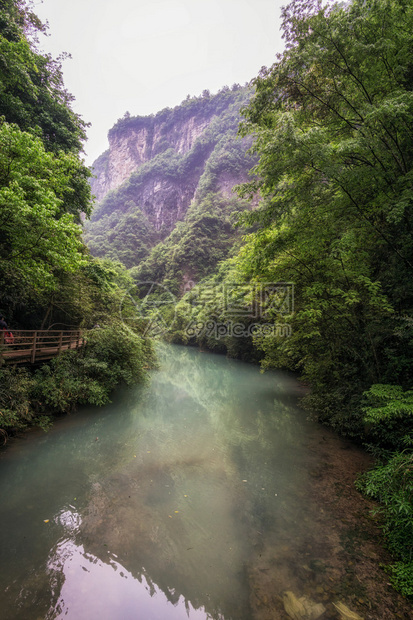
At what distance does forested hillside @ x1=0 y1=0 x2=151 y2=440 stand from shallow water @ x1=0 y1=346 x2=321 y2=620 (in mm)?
1314

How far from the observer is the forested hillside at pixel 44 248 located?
5762mm

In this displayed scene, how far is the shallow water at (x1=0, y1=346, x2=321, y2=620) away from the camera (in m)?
3.24

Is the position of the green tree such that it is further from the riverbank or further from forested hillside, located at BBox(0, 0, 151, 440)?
forested hillside, located at BBox(0, 0, 151, 440)

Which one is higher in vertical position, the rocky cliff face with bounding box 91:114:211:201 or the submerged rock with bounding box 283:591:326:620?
the rocky cliff face with bounding box 91:114:211:201

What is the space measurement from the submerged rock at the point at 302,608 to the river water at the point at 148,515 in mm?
177

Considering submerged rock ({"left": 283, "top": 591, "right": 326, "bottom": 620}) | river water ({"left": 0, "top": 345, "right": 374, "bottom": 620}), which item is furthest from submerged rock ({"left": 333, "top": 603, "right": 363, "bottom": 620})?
river water ({"left": 0, "top": 345, "right": 374, "bottom": 620})

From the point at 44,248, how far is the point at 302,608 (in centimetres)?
766

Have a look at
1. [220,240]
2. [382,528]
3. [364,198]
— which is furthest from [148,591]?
[220,240]

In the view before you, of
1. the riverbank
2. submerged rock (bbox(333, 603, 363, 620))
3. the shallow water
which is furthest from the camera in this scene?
the shallow water

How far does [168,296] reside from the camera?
173 ft

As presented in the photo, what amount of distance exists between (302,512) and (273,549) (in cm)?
111

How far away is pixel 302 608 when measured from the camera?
2949 millimetres

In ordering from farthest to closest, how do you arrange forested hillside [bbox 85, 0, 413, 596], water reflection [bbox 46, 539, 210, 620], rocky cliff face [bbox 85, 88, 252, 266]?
rocky cliff face [bbox 85, 88, 252, 266], forested hillside [bbox 85, 0, 413, 596], water reflection [bbox 46, 539, 210, 620]

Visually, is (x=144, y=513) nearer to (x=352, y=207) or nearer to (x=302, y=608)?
(x=302, y=608)
